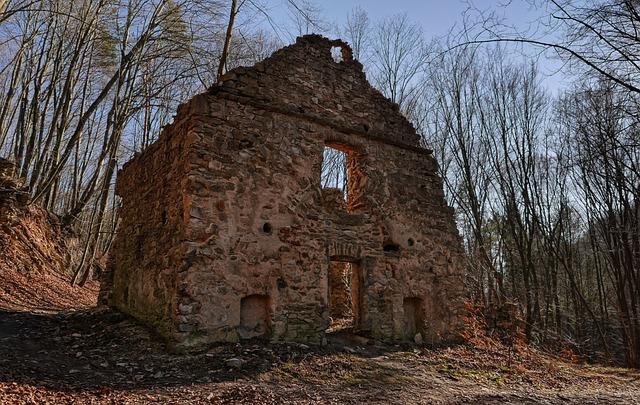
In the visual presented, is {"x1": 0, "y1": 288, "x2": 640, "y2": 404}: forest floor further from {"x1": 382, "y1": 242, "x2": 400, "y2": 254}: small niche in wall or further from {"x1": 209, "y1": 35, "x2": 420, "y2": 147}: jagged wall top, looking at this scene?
{"x1": 209, "y1": 35, "x2": 420, "y2": 147}: jagged wall top

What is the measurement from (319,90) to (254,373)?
17.7 feet

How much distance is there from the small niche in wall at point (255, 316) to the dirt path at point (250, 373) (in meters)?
0.35

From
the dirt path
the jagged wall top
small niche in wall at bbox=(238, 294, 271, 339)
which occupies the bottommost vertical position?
the dirt path

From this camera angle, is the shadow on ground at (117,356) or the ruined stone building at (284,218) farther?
the ruined stone building at (284,218)

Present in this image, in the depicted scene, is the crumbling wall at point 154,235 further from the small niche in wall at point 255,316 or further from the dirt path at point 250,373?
the small niche in wall at point 255,316

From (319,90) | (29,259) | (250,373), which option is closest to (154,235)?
(250,373)

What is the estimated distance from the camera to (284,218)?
23.9 feet

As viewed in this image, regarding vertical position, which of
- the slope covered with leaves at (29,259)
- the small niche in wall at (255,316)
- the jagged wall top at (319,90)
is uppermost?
the jagged wall top at (319,90)

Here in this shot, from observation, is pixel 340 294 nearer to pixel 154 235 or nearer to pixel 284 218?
pixel 284 218

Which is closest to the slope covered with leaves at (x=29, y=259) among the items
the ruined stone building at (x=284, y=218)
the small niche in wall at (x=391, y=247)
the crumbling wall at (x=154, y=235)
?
the crumbling wall at (x=154, y=235)

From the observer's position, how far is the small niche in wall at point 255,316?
6621 millimetres

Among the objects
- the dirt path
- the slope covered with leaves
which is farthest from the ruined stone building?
the slope covered with leaves

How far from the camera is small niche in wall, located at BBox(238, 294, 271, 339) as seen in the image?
21.7ft

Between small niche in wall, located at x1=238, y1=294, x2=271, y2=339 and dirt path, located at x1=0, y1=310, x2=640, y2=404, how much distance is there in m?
0.35
